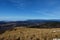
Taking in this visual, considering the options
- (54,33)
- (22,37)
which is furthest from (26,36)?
(54,33)

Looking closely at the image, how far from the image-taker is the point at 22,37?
37.2 feet

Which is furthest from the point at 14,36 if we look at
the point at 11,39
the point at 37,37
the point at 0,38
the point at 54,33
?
the point at 54,33

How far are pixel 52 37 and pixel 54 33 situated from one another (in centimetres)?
83

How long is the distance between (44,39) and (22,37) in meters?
1.98

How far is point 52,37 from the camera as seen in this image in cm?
1114

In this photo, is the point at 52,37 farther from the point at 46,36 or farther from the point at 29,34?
the point at 29,34

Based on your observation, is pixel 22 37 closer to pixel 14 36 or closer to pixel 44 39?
pixel 14 36

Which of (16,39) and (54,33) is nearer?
(16,39)

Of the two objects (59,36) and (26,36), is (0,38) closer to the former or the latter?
(26,36)

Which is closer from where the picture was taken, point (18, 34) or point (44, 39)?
point (44, 39)

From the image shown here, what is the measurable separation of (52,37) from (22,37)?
2.68 metres

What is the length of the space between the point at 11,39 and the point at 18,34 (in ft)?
2.80

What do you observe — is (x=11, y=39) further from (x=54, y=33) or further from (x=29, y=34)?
(x=54, y=33)

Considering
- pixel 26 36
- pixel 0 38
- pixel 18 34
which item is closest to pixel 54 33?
pixel 26 36
